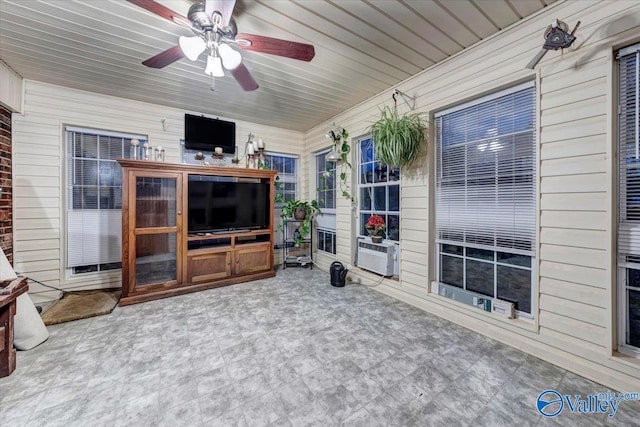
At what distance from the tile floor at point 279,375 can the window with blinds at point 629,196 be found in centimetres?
52

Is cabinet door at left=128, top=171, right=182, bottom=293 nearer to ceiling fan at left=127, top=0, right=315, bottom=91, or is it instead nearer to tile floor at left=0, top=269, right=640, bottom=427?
tile floor at left=0, top=269, right=640, bottom=427

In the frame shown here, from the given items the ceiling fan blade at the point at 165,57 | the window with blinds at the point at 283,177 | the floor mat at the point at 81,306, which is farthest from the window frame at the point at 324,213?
the floor mat at the point at 81,306

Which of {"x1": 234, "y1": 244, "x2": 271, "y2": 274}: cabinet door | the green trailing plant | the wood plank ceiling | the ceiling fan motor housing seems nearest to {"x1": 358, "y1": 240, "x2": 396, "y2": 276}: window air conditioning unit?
the green trailing plant

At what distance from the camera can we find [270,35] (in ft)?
7.06

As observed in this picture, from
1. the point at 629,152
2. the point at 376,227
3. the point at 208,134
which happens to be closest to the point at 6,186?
the point at 208,134

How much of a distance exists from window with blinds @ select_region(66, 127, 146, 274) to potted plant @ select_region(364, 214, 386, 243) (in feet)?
11.8

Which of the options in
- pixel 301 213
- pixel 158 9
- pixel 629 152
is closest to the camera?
pixel 158 9

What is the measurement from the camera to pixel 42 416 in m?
1.41

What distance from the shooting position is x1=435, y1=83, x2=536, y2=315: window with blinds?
2131 mm

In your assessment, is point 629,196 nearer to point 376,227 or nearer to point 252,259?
point 376,227

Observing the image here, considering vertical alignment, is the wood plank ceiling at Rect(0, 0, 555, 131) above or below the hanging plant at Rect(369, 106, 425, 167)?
above

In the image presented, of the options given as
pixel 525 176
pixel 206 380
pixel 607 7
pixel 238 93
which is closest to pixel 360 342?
pixel 206 380

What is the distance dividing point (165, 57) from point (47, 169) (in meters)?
2.47

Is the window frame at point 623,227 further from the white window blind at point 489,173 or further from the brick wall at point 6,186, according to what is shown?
the brick wall at point 6,186
